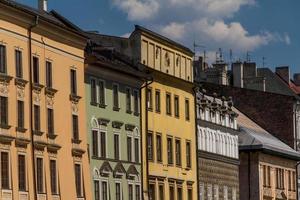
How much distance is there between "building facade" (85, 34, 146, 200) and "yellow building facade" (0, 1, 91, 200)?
217 cm

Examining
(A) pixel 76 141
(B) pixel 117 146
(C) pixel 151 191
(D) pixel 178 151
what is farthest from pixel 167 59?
(A) pixel 76 141

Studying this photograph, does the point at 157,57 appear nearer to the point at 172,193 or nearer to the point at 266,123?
the point at 172,193

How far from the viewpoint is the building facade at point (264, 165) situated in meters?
96.5

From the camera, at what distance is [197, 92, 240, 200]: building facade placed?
82812 mm

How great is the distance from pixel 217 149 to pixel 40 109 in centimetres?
3276

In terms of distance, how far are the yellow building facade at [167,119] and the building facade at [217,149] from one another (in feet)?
9.59

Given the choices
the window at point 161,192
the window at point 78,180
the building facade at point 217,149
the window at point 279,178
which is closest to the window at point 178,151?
the window at point 161,192

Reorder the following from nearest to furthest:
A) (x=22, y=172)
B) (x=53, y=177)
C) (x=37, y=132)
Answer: (x=22, y=172) → (x=37, y=132) → (x=53, y=177)

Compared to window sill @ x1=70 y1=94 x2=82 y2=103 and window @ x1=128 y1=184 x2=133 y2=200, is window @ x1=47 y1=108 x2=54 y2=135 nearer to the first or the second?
window sill @ x1=70 y1=94 x2=82 y2=103

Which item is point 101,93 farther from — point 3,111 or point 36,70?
point 3,111

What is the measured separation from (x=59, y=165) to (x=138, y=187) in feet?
41.8

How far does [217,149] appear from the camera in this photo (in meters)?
86.9

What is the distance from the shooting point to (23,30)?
178ft

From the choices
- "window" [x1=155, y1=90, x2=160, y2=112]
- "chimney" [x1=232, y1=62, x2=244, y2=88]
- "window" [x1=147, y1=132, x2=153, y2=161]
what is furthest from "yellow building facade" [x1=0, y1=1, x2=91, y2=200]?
"chimney" [x1=232, y1=62, x2=244, y2=88]
